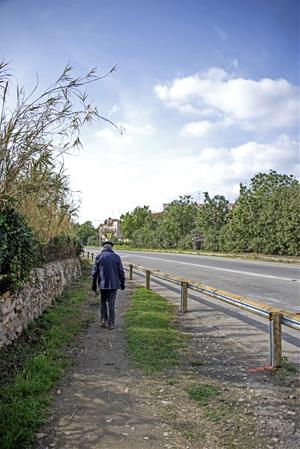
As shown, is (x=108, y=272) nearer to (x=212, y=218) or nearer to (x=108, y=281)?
(x=108, y=281)

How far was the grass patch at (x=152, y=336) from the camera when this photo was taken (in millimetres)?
4906

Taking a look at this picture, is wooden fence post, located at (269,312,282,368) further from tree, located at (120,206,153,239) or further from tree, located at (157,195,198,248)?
tree, located at (120,206,153,239)

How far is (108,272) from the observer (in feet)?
23.1

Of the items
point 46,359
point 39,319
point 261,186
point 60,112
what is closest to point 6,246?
point 46,359

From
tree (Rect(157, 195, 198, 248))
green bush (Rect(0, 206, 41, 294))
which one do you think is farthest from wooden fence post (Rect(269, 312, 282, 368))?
tree (Rect(157, 195, 198, 248))

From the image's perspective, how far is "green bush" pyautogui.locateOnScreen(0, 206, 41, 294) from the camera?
15.8 feet

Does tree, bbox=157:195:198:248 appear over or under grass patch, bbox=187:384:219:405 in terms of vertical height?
over

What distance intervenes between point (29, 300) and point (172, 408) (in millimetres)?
3656

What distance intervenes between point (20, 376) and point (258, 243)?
89.8 feet

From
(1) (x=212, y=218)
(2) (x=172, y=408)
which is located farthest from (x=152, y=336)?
(1) (x=212, y=218)

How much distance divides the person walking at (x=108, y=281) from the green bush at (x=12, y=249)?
190 centimetres

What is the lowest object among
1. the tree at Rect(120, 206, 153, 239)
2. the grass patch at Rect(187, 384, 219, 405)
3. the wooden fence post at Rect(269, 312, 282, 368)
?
the grass patch at Rect(187, 384, 219, 405)

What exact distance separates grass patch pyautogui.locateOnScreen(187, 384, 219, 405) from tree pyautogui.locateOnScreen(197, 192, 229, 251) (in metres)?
33.9

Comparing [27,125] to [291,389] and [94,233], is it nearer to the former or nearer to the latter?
[291,389]
